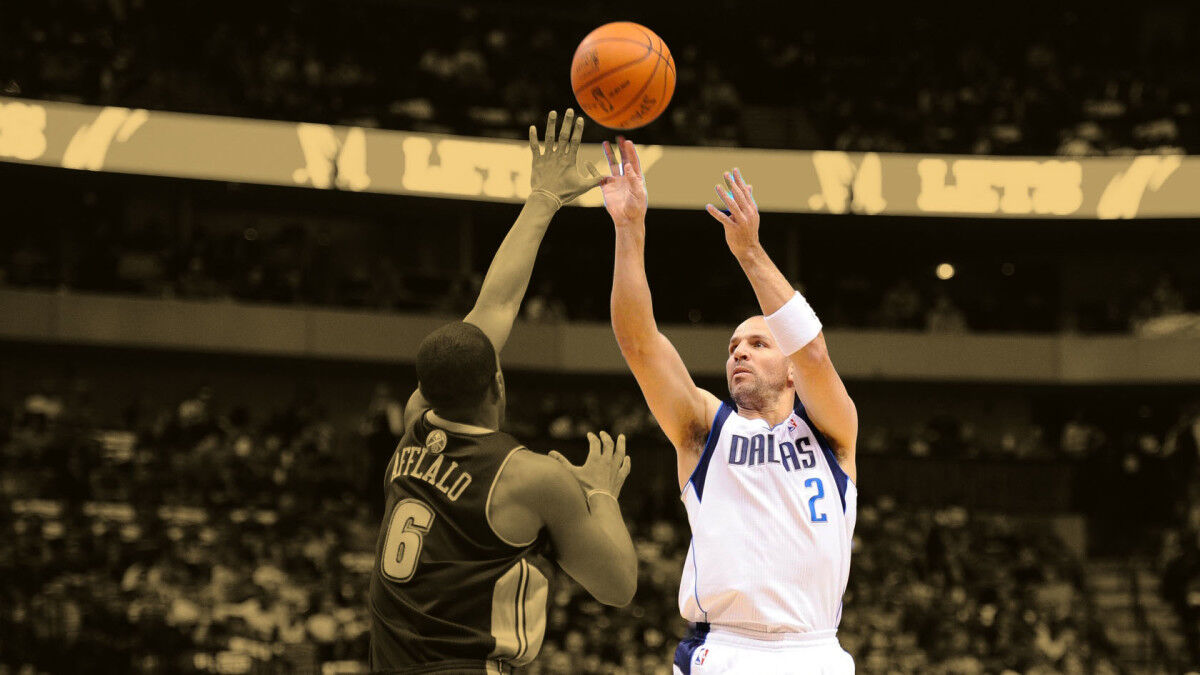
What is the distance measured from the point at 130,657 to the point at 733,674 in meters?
10.0

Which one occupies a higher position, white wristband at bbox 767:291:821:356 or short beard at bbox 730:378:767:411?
white wristband at bbox 767:291:821:356

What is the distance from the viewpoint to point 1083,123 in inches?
846

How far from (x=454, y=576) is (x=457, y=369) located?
58cm

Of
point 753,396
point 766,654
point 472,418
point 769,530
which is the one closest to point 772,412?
point 753,396

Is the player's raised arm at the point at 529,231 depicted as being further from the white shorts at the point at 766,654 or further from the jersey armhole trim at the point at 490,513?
Result: the white shorts at the point at 766,654

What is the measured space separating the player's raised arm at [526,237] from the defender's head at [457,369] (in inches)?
11.9

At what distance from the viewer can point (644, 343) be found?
5.17 metres

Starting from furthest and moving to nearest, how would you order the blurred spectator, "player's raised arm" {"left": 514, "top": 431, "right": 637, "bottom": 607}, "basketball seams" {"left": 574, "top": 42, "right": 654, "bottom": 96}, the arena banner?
the blurred spectator < the arena banner < "basketball seams" {"left": 574, "top": 42, "right": 654, "bottom": 96} < "player's raised arm" {"left": 514, "top": 431, "right": 637, "bottom": 607}

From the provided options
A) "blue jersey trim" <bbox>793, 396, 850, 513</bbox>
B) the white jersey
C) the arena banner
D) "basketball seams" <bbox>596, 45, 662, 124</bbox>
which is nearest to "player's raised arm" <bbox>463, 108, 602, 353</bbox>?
the white jersey

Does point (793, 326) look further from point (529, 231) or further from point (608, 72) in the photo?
point (608, 72)

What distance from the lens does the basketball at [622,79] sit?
632 cm

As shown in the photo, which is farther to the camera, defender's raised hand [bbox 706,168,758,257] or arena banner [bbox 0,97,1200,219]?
arena banner [bbox 0,97,1200,219]

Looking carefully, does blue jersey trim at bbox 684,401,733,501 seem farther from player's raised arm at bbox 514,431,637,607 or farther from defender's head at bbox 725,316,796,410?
player's raised arm at bbox 514,431,637,607

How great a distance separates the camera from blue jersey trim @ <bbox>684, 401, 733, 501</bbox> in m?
5.21
